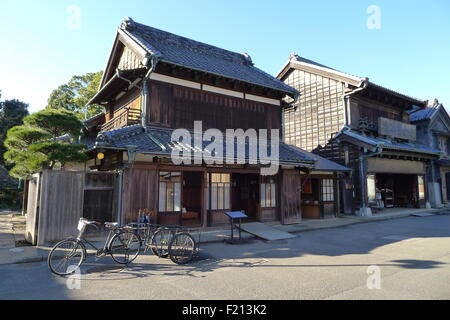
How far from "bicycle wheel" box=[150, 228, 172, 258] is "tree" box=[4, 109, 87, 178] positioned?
15.0 feet

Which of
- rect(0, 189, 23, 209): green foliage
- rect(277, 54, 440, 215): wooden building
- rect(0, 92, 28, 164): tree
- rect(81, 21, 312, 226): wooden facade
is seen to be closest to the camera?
rect(81, 21, 312, 226): wooden facade

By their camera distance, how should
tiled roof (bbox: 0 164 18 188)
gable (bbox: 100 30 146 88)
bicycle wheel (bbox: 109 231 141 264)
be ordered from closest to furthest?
1. bicycle wheel (bbox: 109 231 141 264)
2. gable (bbox: 100 30 146 88)
3. tiled roof (bbox: 0 164 18 188)

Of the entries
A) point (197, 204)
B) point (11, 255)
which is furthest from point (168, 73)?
point (11, 255)

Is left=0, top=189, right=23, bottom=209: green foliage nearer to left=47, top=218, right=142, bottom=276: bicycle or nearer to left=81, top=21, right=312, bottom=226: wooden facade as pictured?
left=81, top=21, right=312, bottom=226: wooden facade

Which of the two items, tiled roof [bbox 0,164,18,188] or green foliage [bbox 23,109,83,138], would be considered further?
tiled roof [bbox 0,164,18,188]

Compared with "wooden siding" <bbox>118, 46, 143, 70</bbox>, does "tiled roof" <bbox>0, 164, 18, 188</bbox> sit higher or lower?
lower

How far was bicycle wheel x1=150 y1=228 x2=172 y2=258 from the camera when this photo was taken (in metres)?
7.36

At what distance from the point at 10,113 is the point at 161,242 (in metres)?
30.8

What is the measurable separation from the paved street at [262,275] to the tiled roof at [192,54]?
25.4 feet

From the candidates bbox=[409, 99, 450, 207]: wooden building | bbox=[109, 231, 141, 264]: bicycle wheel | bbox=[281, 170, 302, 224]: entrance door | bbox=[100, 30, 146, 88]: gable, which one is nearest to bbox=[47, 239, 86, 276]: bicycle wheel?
bbox=[109, 231, 141, 264]: bicycle wheel

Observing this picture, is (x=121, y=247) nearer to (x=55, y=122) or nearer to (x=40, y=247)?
(x=40, y=247)

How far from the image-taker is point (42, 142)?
9164 millimetres

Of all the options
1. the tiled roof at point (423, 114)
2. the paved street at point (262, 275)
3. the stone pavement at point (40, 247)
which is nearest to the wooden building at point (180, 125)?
the stone pavement at point (40, 247)
